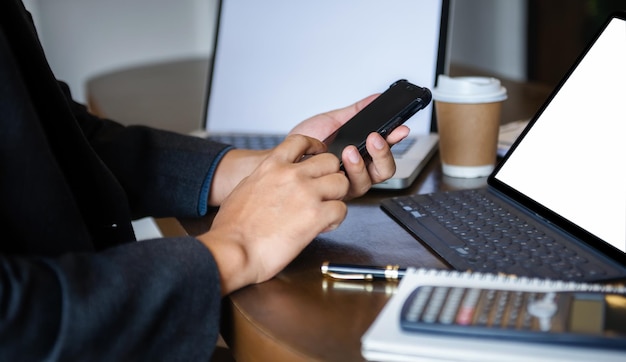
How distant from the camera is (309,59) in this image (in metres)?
1.43

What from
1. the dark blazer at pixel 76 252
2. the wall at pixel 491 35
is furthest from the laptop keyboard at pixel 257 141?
the wall at pixel 491 35

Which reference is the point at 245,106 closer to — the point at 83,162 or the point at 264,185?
the point at 83,162

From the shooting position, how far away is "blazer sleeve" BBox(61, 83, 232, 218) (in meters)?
1.07

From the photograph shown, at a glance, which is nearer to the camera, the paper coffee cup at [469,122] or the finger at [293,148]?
the finger at [293,148]

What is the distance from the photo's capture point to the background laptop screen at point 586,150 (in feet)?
2.66

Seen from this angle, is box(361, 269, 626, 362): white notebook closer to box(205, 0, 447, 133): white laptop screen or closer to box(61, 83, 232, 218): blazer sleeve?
box(61, 83, 232, 218): blazer sleeve

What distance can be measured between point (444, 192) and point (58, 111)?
1.50 ft

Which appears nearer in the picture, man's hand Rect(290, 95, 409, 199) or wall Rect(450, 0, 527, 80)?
man's hand Rect(290, 95, 409, 199)

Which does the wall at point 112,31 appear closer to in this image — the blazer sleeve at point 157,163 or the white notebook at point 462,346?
the blazer sleeve at point 157,163

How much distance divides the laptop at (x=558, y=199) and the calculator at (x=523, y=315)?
10cm

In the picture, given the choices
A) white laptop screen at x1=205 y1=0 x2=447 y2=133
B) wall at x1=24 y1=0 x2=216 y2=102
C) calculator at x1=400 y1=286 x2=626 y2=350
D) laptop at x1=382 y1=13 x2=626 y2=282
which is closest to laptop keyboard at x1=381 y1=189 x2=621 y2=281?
laptop at x1=382 y1=13 x2=626 y2=282

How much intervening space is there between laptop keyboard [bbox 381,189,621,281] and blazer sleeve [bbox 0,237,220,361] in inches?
9.5

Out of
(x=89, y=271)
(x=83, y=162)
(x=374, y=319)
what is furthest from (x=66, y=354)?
(x=83, y=162)

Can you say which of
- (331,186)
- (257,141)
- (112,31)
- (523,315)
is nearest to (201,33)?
(112,31)
